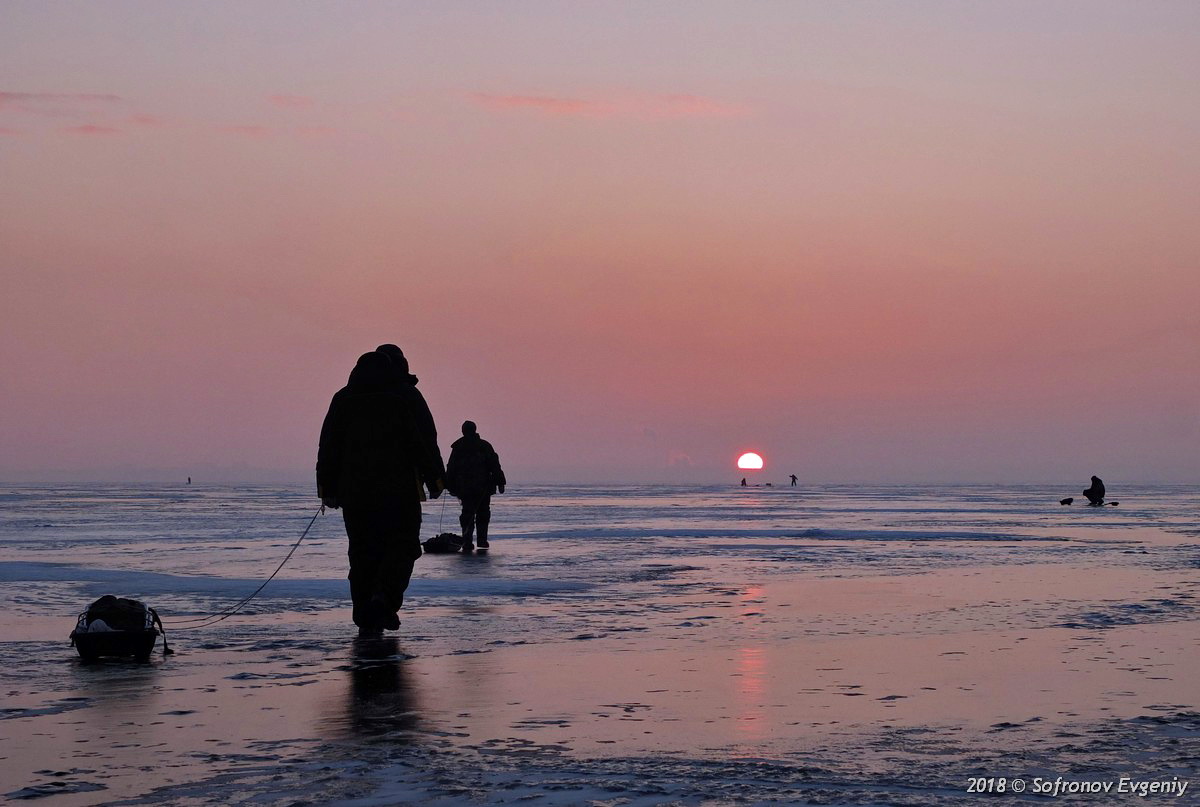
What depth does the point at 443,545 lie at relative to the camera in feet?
69.2

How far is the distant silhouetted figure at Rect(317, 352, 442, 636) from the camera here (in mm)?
9875

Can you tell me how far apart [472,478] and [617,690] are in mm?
14986

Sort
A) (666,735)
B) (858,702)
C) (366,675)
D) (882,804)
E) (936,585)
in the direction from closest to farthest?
(882,804) < (666,735) < (858,702) < (366,675) < (936,585)

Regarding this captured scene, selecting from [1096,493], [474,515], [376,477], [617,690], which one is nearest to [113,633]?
[376,477]

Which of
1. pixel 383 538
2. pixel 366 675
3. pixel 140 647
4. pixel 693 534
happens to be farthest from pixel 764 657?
pixel 693 534

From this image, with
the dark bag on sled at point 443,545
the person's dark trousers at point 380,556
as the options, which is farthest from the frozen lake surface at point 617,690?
the dark bag on sled at point 443,545

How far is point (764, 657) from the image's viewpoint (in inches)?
327

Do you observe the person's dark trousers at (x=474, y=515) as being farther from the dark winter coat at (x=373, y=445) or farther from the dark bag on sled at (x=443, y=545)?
the dark winter coat at (x=373, y=445)

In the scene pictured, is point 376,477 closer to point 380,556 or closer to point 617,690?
point 380,556

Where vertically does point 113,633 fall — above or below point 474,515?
below

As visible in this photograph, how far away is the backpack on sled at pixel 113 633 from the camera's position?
8.30 meters

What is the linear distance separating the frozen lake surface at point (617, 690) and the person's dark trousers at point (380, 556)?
11.4 inches

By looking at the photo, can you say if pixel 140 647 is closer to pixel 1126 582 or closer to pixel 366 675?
pixel 366 675

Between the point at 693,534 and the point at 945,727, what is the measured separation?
69.4 ft
